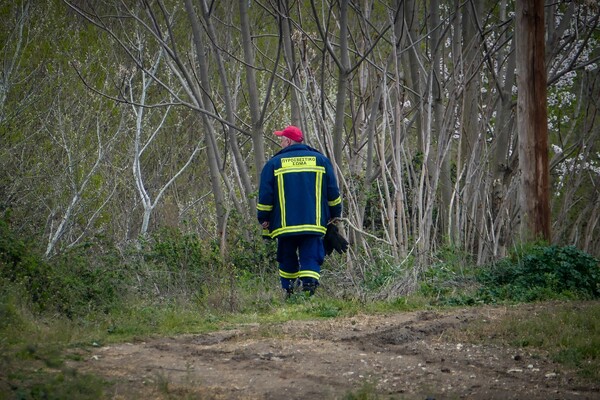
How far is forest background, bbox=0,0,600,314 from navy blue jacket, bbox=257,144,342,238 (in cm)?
73

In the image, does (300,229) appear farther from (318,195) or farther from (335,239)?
(335,239)

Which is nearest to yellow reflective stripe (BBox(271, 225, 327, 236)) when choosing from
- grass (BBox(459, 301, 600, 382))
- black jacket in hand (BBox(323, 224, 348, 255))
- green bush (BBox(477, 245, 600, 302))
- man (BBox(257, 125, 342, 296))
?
man (BBox(257, 125, 342, 296))

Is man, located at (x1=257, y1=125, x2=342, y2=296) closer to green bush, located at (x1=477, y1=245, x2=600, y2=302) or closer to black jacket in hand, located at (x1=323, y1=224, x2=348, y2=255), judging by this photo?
black jacket in hand, located at (x1=323, y1=224, x2=348, y2=255)

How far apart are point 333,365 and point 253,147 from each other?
688 cm

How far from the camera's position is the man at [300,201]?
376 inches

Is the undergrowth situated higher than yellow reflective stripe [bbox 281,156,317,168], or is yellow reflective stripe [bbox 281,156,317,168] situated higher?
yellow reflective stripe [bbox 281,156,317,168]

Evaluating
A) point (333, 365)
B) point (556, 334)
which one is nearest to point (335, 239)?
Answer: point (556, 334)

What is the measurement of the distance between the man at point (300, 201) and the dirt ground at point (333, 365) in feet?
6.35

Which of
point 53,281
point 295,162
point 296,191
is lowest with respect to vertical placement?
point 53,281

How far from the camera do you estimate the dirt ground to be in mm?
5492

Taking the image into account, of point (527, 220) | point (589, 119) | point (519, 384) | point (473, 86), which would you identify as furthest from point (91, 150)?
point (519, 384)

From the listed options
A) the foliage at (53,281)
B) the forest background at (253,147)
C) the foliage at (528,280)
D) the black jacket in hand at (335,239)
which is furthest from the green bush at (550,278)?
the foliage at (53,281)

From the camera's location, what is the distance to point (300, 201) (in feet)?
31.3

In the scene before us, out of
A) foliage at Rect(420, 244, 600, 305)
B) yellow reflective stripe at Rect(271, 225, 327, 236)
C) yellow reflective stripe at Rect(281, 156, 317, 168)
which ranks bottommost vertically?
foliage at Rect(420, 244, 600, 305)
